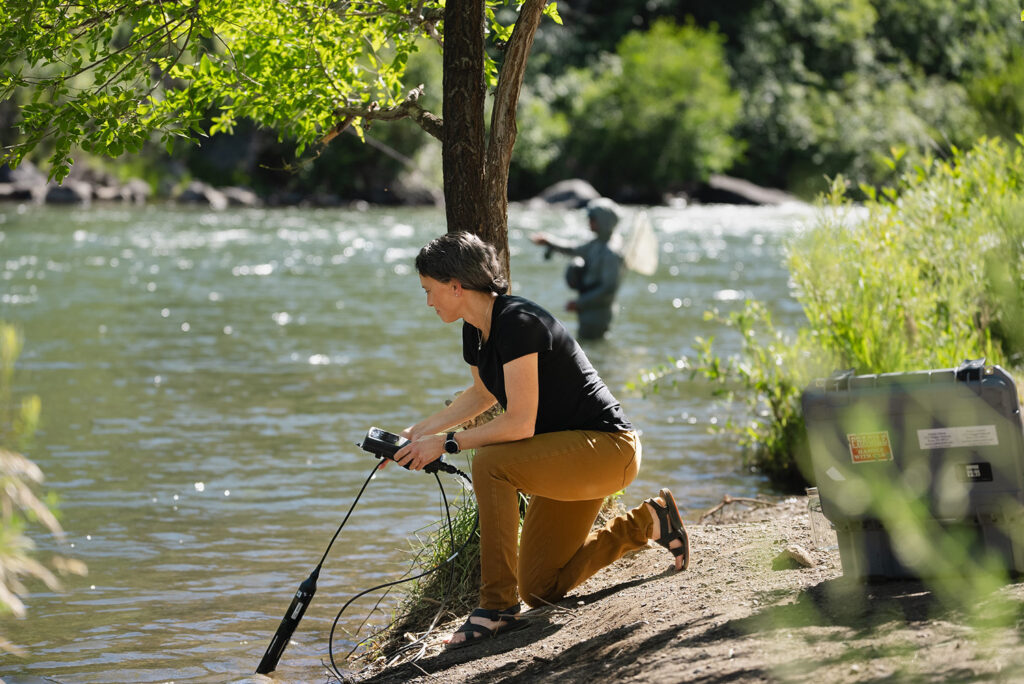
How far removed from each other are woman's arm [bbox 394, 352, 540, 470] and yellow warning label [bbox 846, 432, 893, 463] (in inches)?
43.9

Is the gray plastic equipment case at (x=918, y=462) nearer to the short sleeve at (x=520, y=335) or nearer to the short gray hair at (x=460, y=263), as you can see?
the short sleeve at (x=520, y=335)

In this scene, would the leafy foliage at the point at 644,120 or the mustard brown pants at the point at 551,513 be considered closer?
the mustard brown pants at the point at 551,513

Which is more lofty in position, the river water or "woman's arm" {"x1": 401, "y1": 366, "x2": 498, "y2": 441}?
"woman's arm" {"x1": 401, "y1": 366, "x2": 498, "y2": 441}

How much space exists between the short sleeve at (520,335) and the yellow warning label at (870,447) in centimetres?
113

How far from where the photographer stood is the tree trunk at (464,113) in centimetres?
514

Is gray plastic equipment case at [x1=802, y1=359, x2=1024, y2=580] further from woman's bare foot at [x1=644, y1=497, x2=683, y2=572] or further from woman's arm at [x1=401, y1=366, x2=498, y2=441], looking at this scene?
woman's arm at [x1=401, y1=366, x2=498, y2=441]

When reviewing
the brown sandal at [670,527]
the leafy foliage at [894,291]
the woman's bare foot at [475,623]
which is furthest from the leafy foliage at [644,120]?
the woman's bare foot at [475,623]

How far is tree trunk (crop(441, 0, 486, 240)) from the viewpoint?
202 inches

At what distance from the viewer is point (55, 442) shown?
9.80 metres

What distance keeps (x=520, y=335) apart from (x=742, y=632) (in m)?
1.31

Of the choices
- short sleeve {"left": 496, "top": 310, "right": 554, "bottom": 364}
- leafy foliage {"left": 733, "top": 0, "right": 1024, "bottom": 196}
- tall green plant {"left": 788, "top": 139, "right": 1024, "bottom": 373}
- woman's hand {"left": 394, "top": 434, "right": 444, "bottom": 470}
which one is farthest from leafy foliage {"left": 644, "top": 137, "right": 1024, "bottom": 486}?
leafy foliage {"left": 733, "top": 0, "right": 1024, "bottom": 196}

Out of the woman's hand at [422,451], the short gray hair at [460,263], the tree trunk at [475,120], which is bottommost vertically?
the woman's hand at [422,451]

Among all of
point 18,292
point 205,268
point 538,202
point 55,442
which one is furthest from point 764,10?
point 55,442

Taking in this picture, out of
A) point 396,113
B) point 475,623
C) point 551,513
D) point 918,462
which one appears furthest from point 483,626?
point 396,113
